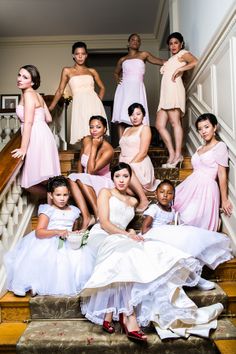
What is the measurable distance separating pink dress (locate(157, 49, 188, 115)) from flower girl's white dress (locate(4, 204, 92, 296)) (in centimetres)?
228

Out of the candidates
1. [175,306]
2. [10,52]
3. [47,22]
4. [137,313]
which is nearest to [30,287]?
[137,313]

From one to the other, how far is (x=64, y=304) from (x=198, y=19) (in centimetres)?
344

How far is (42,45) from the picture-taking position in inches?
325

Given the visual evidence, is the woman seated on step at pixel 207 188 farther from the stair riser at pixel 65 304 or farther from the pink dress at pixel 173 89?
the pink dress at pixel 173 89

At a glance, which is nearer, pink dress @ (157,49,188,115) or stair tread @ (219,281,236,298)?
stair tread @ (219,281,236,298)

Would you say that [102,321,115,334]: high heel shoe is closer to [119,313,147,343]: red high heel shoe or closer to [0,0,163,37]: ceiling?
[119,313,147,343]: red high heel shoe

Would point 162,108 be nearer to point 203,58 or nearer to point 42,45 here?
point 203,58

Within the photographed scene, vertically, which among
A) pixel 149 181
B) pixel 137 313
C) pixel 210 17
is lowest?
pixel 137 313

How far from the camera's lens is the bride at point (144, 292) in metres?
2.31

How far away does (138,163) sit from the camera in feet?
12.6

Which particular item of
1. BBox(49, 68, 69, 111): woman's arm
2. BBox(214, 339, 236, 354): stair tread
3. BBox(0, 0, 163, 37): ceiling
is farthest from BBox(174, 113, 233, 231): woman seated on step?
BBox(0, 0, 163, 37): ceiling

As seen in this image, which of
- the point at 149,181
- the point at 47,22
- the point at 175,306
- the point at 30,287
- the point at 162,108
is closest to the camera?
the point at 175,306

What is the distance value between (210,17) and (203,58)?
381 mm

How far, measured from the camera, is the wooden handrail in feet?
9.58
